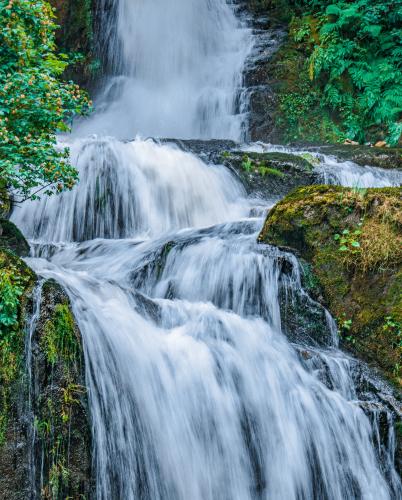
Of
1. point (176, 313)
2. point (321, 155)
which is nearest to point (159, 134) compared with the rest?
point (321, 155)

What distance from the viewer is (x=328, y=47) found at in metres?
13.5

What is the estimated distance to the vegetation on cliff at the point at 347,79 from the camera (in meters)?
12.9

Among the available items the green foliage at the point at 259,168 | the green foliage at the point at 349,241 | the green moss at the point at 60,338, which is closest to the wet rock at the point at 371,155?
the green foliage at the point at 259,168

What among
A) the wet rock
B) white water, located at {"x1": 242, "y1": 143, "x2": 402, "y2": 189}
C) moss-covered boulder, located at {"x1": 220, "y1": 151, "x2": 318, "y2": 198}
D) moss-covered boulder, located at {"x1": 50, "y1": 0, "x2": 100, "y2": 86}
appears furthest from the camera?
moss-covered boulder, located at {"x1": 50, "y1": 0, "x2": 100, "y2": 86}

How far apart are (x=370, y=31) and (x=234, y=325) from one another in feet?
37.9

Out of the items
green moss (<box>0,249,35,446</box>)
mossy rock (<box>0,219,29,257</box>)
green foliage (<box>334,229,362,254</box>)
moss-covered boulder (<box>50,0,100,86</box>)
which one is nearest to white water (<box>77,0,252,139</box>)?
moss-covered boulder (<box>50,0,100,86</box>)

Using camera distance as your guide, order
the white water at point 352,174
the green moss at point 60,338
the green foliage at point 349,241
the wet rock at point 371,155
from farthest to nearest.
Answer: the wet rock at point 371,155, the white water at point 352,174, the green foliage at point 349,241, the green moss at point 60,338

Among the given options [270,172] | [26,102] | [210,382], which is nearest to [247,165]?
[270,172]

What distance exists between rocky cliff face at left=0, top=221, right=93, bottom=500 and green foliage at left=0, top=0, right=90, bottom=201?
1.23 m

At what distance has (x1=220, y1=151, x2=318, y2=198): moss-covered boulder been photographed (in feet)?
28.1

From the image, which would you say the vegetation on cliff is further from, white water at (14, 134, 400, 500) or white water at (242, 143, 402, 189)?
white water at (14, 134, 400, 500)

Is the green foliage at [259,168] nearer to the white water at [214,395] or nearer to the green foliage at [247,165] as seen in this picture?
the green foliage at [247,165]

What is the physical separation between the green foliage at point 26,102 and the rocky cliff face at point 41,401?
1.23m


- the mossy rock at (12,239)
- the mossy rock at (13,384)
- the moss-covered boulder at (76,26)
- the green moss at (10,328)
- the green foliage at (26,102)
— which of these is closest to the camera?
the mossy rock at (13,384)
